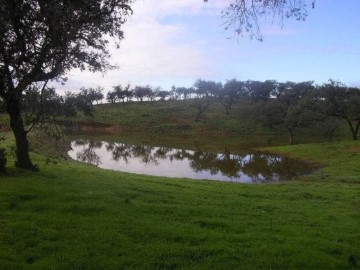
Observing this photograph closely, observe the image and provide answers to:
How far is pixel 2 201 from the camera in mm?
11664

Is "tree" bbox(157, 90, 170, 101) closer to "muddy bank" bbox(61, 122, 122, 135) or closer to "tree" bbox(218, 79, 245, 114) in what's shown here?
"tree" bbox(218, 79, 245, 114)

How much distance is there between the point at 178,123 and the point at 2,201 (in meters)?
78.6

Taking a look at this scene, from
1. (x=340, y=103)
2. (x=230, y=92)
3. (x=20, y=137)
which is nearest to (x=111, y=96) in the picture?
(x=230, y=92)

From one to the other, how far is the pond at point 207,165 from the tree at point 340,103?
13.2 metres

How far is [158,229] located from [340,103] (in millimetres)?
51175

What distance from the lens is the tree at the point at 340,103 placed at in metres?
53.8

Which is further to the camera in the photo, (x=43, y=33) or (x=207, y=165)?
(x=207, y=165)

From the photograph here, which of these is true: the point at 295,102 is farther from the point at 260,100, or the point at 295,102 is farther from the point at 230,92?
the point at 260,100

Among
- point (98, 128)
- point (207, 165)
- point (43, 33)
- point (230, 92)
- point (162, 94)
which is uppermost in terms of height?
point (162, 94)

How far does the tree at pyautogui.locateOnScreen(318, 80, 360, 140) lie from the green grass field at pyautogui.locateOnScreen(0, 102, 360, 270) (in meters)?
41.1

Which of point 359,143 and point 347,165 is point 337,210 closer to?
point 347,165

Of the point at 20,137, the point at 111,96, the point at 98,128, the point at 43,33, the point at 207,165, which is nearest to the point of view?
the point at 43,33

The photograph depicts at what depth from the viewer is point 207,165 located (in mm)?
38781

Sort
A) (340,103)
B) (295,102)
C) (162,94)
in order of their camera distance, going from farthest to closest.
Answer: (162,94)
(295,102)
(340,103)
